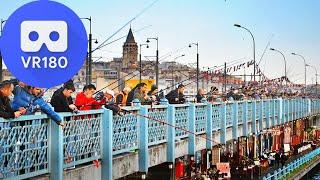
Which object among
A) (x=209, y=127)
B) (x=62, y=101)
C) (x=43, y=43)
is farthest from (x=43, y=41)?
(x=209, y=127)

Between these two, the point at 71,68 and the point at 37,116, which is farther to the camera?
the point at 37,116

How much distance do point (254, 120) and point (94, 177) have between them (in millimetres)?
17076

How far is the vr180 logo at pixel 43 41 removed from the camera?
14.7 ft

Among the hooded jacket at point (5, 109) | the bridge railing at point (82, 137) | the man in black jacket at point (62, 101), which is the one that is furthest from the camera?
the bridge railing at point (82, 137)

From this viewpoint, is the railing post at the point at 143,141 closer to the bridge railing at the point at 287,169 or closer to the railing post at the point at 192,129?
the railing post at the point at 192,129

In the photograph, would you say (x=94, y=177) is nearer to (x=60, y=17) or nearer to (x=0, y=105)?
(x=0, y=105)

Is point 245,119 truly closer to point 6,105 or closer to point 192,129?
point 192,129

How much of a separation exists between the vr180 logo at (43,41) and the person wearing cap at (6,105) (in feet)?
7.45

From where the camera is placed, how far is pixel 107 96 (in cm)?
1070

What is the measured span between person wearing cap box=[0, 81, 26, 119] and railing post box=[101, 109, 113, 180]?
3.12m

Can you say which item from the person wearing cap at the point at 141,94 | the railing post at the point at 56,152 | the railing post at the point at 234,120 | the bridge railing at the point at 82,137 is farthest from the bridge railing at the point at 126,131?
the railing post at the point at 234,120

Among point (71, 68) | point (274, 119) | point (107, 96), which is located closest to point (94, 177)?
point (107, 96)

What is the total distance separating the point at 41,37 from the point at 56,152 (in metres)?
3.68

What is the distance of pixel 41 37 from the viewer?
178 inches
